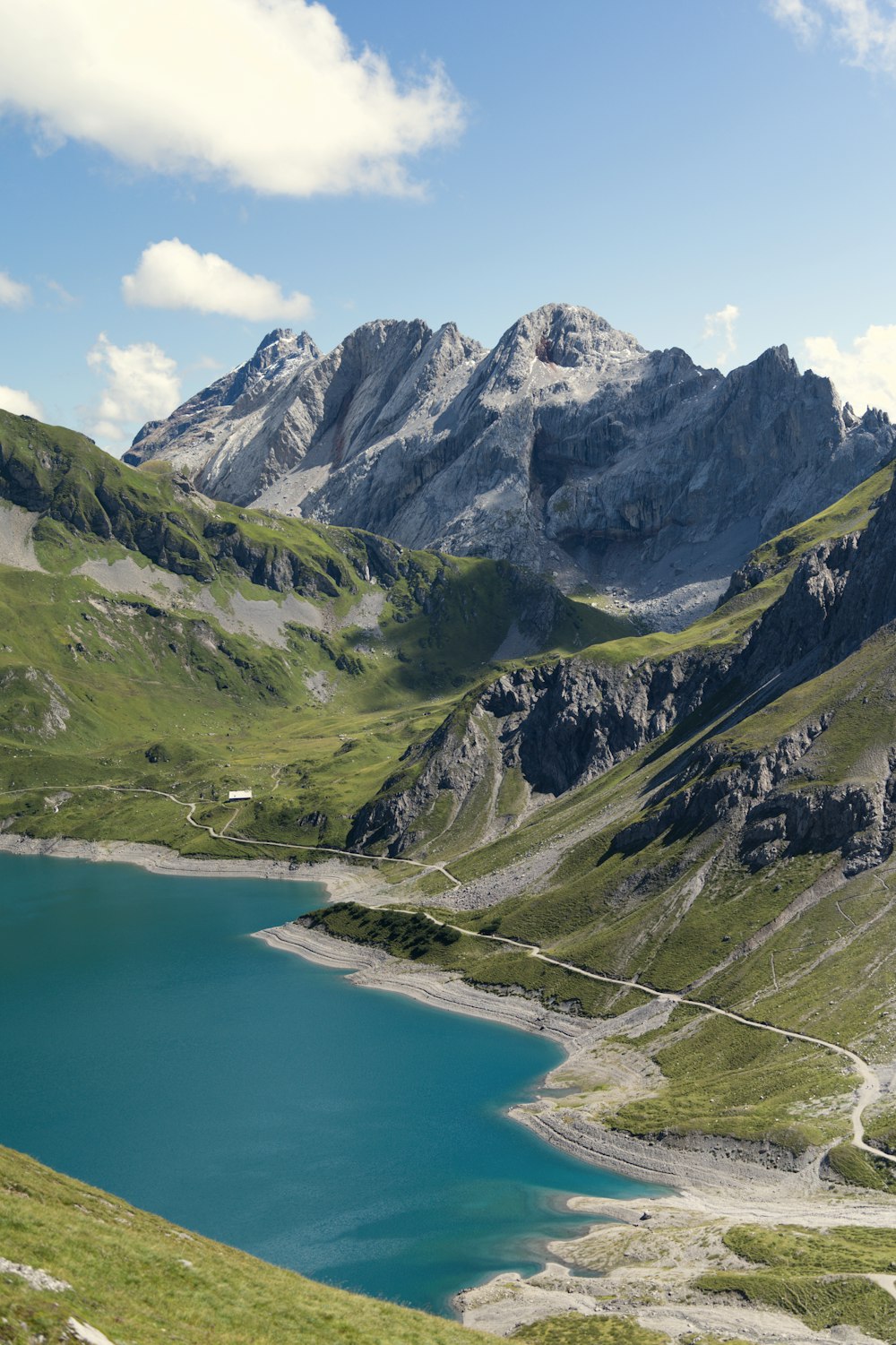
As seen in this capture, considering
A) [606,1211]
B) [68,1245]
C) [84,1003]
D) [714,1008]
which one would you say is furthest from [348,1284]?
[84,1003]

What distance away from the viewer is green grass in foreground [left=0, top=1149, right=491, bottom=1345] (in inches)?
1746

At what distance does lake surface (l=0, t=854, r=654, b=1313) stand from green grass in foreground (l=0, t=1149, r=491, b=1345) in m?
40.9

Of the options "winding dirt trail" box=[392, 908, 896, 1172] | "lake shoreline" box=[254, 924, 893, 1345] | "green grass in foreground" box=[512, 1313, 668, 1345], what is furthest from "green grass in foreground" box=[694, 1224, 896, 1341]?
"winding dirt trail" box=[392, 908, 896, 1172]

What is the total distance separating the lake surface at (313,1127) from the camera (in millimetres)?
113062

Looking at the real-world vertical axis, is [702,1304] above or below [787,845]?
below

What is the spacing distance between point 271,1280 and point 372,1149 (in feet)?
250

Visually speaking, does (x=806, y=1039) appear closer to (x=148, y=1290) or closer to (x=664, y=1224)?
(x=664, y=1224)

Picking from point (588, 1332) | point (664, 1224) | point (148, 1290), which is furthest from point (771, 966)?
point (148, 1290)

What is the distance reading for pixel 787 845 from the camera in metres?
191

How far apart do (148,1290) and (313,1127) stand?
9653cm

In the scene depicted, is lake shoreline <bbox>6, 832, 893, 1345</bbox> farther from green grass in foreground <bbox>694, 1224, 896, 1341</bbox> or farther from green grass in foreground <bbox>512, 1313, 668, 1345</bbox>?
green grass in foreground <bbox>694, 1224, 896, 1341</bbox>

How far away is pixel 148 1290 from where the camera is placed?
168 ft

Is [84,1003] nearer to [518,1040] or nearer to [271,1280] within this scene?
[518,1040]

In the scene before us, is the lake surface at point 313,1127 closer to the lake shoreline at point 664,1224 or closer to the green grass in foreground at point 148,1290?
the lake shoreline at point 664,1224
